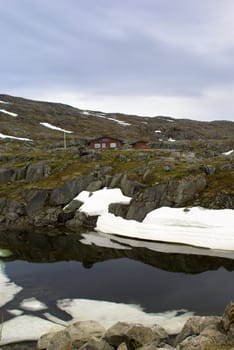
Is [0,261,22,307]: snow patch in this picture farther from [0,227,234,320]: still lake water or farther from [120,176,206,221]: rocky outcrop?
[120,176,206,221]: rocky outcrop

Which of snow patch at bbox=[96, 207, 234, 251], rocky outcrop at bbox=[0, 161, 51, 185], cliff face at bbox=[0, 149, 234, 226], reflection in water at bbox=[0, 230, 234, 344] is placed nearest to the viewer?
reflection in water at bbox=[0, 230, 234, 344]

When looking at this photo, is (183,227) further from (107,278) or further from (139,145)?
(139,145)

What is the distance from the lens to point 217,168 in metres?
76.0

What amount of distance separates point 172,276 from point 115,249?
536 inches

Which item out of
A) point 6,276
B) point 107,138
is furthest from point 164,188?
point 107,138

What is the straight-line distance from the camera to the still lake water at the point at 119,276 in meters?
34.3

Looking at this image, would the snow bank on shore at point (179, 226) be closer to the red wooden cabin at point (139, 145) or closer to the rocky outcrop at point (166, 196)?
the rocky outcrop at point (166, 196)

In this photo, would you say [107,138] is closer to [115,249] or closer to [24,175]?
[24,175]

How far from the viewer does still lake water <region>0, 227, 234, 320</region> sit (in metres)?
34.3

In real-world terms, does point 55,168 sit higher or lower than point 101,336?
higher

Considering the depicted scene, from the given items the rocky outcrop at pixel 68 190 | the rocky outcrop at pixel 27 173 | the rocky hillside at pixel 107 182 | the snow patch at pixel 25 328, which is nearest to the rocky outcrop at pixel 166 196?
the rocky hillside at pixel 107 182

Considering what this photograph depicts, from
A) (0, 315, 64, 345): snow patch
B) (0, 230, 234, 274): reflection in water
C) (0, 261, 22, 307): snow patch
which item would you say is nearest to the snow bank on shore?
(0, 230, 234, 274): reflection in water

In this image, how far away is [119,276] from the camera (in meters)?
42.1

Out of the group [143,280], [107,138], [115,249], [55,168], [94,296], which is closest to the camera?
[94,296]
